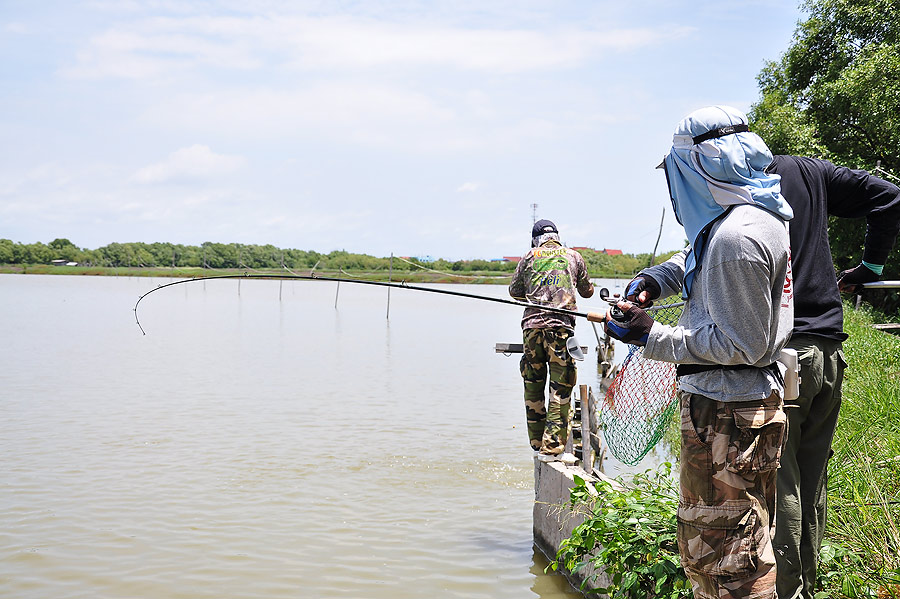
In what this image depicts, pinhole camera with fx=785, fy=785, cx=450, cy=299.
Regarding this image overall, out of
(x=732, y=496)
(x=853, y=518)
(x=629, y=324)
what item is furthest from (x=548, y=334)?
(x=732, y=496)

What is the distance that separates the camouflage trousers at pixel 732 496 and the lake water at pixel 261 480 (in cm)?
129

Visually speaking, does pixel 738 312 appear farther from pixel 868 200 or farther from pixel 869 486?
pixel 869 486

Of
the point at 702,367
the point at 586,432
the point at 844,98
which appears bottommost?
the point at 586,432

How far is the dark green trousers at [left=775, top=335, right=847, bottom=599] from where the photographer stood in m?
2.95

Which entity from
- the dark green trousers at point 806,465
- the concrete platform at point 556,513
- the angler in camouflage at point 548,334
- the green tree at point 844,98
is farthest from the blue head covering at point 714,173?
the green tree at point 844,98

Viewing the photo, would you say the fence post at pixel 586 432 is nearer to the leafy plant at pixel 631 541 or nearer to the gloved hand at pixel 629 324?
the leafy plant at pixel 631 541

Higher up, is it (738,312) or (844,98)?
(844,98)

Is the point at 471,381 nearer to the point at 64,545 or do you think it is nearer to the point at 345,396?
the point at 345,396

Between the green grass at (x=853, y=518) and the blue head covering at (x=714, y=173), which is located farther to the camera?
the green grass at (x=853, y=518)

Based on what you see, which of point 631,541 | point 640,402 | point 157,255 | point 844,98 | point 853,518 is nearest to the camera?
point 853,518

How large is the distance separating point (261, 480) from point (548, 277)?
419 centimetres

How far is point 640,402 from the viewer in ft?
12.4

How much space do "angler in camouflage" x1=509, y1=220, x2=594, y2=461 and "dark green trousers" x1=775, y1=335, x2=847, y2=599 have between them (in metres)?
2.80

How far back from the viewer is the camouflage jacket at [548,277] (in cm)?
597
